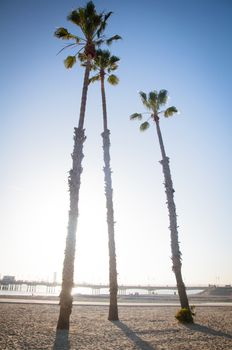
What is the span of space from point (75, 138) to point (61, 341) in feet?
29.2

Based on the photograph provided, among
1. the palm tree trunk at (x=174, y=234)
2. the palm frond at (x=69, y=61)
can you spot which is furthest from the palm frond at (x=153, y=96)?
the palm frond at (x=69, y=61)

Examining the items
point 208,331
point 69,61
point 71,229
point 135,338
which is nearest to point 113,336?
point 135,338

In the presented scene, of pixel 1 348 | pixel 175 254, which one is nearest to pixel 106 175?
pixel 175 254

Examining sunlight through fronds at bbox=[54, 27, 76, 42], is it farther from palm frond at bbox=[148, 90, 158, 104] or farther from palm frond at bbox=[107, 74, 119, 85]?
palm frond at bbox=[148, 90, 158, 104]

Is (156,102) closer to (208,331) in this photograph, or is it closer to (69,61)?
(69,61)

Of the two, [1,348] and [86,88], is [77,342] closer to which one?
Answer: [1,348]

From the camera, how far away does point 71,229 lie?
513 inches

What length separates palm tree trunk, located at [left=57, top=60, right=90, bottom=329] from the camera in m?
11.9

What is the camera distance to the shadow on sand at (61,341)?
884cm

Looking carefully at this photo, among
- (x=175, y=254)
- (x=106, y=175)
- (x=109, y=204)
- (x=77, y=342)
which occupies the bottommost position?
(x=77, y=342)

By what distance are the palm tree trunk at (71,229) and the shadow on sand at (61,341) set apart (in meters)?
0.72

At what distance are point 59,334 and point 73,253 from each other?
320 cm

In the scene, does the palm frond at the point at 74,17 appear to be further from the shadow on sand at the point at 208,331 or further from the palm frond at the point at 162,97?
the shadow on sand at the point at 208,331

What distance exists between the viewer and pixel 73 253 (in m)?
12.8
